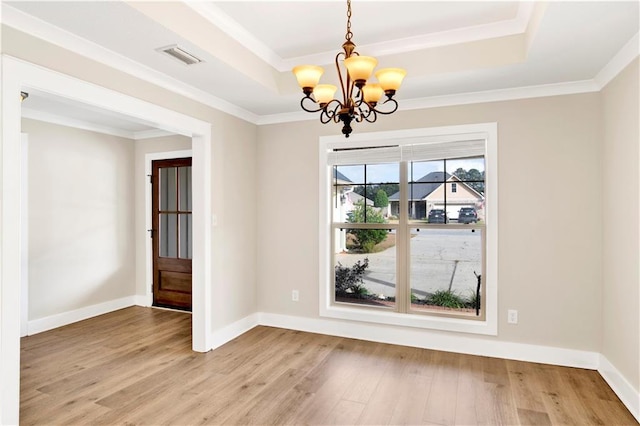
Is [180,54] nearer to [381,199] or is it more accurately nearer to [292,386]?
[381,199]

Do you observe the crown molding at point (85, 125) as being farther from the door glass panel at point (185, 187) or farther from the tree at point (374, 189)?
the tree at point (374, 189)

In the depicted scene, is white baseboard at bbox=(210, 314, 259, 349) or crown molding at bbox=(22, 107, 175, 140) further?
crown molding at bbox=(22, 107, 175, 140)

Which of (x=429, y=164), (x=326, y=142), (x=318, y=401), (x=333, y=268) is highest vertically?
(x=326, y=142)

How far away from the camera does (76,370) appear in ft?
10.7

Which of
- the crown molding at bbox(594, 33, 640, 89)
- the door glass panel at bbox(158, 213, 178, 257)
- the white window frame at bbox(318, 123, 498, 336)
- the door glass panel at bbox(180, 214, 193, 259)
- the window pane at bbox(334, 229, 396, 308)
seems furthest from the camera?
the door glass panel at bbox(158, 213, 178, 257)

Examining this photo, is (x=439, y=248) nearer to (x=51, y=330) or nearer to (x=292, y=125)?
(x=292, y=125)

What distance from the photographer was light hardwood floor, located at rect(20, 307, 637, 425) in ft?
8.29

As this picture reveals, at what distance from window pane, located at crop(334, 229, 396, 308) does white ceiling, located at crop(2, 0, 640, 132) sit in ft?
5.08

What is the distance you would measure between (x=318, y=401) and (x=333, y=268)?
1723 millimetres

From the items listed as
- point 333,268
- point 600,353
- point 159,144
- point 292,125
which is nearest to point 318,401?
point 333,268

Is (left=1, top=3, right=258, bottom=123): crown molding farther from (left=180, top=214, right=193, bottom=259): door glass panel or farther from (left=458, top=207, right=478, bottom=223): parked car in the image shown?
(left=458, top=207, right=478, bottom=223): parked car

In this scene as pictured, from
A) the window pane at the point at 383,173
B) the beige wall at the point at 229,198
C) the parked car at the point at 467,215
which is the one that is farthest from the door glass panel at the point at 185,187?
the parked car at the point at 467,215


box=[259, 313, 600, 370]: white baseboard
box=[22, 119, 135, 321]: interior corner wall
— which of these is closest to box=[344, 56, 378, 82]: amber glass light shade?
box=[259, 313, 600, 370]: white baseboard

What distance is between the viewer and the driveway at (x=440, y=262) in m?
3.75
